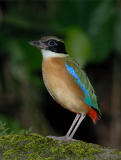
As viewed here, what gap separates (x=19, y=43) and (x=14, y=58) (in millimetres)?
315

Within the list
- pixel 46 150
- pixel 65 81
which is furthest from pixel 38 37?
pixel 46 150

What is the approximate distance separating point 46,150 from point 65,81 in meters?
1.18

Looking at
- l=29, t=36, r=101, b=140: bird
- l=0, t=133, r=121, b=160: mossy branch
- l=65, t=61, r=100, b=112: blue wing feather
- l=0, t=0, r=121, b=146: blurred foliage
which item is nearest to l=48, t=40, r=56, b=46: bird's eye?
l=29, t=36, r=101, b=140: bird

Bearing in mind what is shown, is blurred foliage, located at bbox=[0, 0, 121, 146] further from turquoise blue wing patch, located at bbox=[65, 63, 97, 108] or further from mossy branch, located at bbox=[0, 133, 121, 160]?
mossy branch, located at bbox=[0, 133, 121, 160]

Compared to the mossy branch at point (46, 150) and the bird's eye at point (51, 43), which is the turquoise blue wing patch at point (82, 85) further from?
the mossy branch at point (46, 150)

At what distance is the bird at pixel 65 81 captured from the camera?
5371mm

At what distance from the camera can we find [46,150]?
4.45m

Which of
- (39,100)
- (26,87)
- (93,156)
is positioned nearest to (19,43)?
(26,87)

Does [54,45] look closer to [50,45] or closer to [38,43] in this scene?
[50,45]

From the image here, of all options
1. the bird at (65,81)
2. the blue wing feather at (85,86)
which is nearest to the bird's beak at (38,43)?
the bird at (65,81)

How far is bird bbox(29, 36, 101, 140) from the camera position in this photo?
5371 millimetres

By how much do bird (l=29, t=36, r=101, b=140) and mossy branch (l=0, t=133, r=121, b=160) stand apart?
0.63 metres

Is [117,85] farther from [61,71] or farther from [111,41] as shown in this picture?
[61,71]

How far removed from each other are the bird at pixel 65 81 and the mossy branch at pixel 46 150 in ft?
2.07
